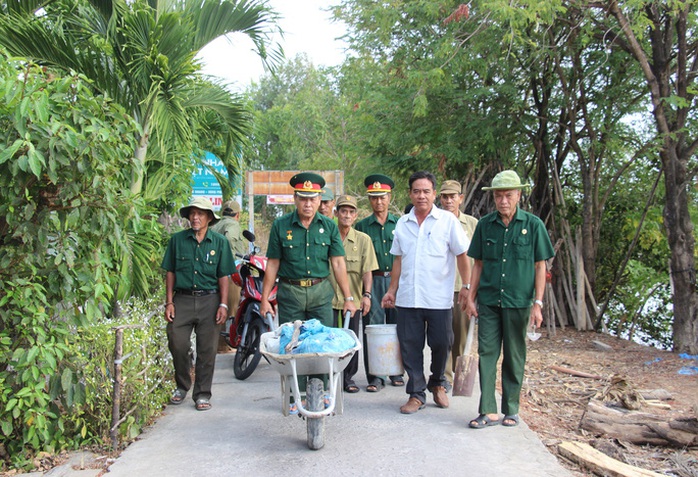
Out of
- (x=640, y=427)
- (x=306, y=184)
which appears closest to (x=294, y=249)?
(x=306, y=184)

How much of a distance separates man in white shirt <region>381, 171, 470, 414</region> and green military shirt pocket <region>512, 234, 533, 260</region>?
548 mm

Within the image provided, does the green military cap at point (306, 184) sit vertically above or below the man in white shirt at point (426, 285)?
above

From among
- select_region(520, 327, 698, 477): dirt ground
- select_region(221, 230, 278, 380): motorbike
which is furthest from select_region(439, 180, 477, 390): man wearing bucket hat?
select_region(221, 230, 278, 380): motorbike

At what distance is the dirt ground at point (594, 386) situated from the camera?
501 centimetres

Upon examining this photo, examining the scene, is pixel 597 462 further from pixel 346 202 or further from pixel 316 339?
pixel 346 202

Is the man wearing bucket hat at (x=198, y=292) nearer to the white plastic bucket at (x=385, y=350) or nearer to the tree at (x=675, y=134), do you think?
the white plastic bucket at (x=385, y=350)

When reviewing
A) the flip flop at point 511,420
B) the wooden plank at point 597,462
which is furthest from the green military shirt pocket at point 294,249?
the wooden plank at point 597,462

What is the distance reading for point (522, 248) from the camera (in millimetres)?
5496

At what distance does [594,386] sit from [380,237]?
283 cm

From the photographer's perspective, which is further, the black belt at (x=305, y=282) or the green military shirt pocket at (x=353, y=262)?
the green military shirt pocket at (x=353, y=262)

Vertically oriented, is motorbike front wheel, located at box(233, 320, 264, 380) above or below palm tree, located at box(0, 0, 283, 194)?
below

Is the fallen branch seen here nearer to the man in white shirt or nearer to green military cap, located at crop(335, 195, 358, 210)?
the man in white shirt

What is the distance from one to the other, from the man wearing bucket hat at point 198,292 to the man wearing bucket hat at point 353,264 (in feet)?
3.77

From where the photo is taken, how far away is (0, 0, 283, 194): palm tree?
259 inches
